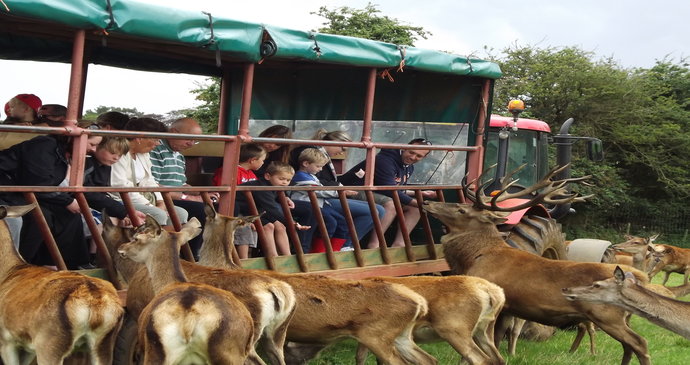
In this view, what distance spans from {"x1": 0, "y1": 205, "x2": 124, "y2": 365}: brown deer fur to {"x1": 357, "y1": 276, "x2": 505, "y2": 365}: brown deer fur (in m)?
2.28

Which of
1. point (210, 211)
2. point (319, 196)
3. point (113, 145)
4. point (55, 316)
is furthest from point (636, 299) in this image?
point (55, 316)

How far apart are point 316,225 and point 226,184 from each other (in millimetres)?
1515

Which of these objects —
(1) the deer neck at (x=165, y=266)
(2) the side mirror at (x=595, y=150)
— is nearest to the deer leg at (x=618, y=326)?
(2) the side mirror at (x=595, y=150)

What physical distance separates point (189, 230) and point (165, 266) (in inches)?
A: 19.9

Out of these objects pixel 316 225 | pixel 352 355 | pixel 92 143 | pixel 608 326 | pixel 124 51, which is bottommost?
pixel 352 355

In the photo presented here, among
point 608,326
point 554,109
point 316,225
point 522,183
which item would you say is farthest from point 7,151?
point 554,109

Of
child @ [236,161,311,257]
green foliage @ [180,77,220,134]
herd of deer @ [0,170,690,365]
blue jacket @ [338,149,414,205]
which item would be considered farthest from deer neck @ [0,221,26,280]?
green foliage @ [180,77,220,134]

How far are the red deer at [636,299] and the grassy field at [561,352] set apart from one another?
1.24 meters

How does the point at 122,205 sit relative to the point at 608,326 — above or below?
above

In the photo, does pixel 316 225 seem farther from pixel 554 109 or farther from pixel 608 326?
pixel 554 109

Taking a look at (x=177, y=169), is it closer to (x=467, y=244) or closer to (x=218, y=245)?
(x=218, y=245)

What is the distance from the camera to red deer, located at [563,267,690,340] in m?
7.22

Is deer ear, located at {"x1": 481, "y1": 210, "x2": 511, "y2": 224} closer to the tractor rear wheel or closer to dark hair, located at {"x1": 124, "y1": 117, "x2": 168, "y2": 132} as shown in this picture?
the tractor rear wheel

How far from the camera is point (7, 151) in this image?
6289mm
